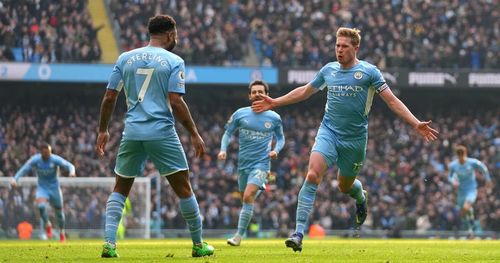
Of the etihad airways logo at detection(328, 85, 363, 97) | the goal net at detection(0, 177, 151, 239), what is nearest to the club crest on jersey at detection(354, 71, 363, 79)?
the etihad airways logo at detection(328, 85, 363, 97)

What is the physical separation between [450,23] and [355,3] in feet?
12.4

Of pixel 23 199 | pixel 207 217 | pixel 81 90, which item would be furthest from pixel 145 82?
pixel 81 90

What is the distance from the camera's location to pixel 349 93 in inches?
553

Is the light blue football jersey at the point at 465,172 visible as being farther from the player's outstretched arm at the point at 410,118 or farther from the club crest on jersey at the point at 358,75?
the player's outstretched arm at the point at 410,118

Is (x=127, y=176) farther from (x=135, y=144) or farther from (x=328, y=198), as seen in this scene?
(x=328, y=198)

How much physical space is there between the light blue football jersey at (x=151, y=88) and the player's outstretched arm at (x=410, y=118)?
3.00m

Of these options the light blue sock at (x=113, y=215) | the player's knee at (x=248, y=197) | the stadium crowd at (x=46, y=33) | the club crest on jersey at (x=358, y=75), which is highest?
the stadium crowd at (x=46, y=33)

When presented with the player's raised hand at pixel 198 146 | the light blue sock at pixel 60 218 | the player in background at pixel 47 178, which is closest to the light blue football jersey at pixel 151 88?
the player's raised hand at pixel 198 146

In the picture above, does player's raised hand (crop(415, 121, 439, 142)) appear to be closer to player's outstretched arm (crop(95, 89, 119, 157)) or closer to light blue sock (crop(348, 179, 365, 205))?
Answer: light blue sock (crop(348, 179, 365, 205))

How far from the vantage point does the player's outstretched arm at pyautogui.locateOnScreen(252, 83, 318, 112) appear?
1332 cm

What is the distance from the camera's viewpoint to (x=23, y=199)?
97.2ft

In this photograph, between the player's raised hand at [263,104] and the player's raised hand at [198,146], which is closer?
the player's raised hand at [198,146]

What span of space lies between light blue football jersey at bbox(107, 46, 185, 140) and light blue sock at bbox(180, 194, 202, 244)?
742 millimetres

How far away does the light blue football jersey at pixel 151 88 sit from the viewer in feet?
37.7
